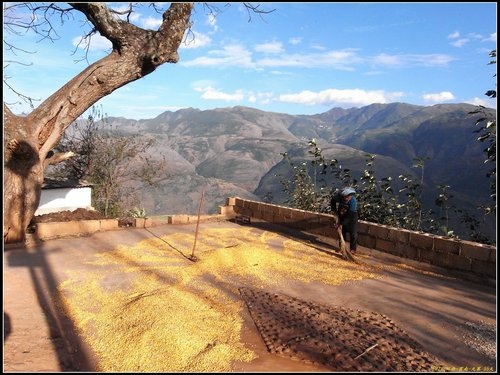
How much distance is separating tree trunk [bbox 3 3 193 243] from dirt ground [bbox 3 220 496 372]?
1.27m

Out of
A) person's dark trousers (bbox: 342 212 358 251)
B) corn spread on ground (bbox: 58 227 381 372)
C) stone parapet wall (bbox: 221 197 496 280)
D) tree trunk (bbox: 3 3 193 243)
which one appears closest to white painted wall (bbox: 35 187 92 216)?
corn spread on ground (bbox: 58 227 381 372)

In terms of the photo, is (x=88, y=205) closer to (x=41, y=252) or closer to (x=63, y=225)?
(x=63, y=225)

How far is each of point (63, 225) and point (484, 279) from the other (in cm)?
811

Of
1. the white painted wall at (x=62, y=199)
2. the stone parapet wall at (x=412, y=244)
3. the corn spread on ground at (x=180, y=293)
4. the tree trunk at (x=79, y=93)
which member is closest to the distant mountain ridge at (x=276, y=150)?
the stone parapet wall at (x=412, y=244)

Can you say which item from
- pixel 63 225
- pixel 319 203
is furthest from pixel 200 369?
pixel 319 203

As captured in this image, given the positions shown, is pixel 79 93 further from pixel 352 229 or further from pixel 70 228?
pixel 352 229

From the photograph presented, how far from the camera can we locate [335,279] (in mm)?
6164

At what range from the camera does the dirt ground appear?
357 cm

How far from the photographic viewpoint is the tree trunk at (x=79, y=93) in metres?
5.50

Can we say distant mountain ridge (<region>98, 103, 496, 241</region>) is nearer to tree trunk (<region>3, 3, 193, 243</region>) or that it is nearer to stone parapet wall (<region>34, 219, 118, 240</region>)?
stone parapet wall (<region>34, 219, 118, 240</region>)

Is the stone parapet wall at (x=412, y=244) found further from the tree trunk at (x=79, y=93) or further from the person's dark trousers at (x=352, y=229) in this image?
the tree trunk at (x=79, y=93)

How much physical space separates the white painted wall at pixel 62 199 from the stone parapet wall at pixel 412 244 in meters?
6.18

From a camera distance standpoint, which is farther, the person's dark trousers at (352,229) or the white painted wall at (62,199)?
the white painted wall at (62,199)

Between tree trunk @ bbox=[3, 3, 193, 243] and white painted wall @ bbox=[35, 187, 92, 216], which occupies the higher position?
tree trunk @ bbox=[3, 3, 193, 243]
